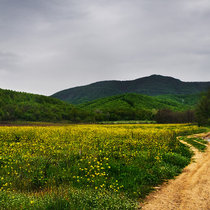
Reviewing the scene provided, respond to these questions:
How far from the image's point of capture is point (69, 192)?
714 cm

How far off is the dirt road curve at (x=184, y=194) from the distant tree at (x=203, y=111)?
45.3 m

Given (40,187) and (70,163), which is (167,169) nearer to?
(70,163)

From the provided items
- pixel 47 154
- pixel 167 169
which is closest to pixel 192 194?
pixel 167 169

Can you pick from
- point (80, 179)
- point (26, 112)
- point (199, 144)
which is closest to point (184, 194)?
point (80, 179)

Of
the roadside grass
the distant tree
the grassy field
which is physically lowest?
the roadside grass

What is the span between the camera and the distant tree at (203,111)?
52419 millimetres

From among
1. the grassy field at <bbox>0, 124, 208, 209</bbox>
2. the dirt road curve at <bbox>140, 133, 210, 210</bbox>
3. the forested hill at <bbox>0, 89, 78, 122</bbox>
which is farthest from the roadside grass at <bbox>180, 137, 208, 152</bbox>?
the forested hill at <bbox>0, 89, 78, 122</bbox>

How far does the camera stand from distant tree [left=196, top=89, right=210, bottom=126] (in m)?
52.4

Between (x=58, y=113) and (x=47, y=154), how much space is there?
101 meters

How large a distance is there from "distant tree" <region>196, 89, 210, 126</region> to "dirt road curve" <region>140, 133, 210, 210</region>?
4532 cm

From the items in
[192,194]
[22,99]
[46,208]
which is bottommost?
[192,194]

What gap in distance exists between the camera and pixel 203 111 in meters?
54.3

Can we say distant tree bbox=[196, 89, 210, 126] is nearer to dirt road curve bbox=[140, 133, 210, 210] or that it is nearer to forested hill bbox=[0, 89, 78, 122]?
dirt road curve bbox=[140, 133, 210, 210]

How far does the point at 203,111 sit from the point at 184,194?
51.4 metres
